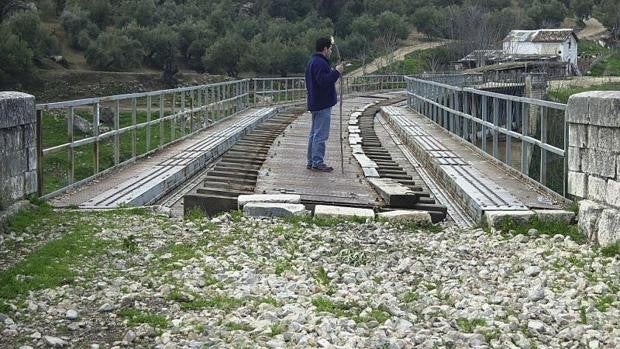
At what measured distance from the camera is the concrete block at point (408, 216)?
9.91 metres

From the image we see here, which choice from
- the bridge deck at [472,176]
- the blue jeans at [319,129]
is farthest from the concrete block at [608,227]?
the blue jeans at [319,129]

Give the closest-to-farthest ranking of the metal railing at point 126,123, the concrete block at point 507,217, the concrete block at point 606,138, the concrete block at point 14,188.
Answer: the concrete block at point 606,138 < the concrete block at point 14,188 < the concrete block at point 507,217 < the metal railing at point 126,123

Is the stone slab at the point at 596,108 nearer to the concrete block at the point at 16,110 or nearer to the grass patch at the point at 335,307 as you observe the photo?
the grass patch at the point at 335,307

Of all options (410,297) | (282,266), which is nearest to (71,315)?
(282,266)

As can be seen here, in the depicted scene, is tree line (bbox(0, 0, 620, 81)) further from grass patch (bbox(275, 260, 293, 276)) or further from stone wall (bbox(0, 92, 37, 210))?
grass patch (bbox(275, 260, 293, 276))

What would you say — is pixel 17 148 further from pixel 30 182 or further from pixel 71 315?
pixel 71 315

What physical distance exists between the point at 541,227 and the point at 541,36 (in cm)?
8435

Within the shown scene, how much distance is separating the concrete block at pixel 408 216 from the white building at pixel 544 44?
80.1 m

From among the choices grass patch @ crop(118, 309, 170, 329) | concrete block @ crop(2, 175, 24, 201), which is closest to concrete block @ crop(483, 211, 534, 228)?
grass patch @ crop(118, 309, 170, 329)

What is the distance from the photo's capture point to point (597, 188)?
8.81 metres

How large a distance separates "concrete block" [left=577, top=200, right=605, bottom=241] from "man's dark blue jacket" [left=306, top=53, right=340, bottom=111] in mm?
4872

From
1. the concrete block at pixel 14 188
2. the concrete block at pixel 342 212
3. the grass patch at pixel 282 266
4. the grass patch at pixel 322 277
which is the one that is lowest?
the grass patch at pixel 322 277

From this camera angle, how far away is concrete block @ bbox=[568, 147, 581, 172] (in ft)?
30.1

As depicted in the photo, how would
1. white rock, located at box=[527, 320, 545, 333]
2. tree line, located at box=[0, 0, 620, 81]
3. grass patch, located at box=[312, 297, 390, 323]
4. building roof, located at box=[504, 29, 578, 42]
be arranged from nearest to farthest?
1. white rock, located at box=[527, 320, 545, 333]
2. grass patch, located at box=[312, 297, 390, 323]
3. tree line, located at box=[0, 0, 620, 81]
4. building roof, located at box=[504, 29, 578, 42]
